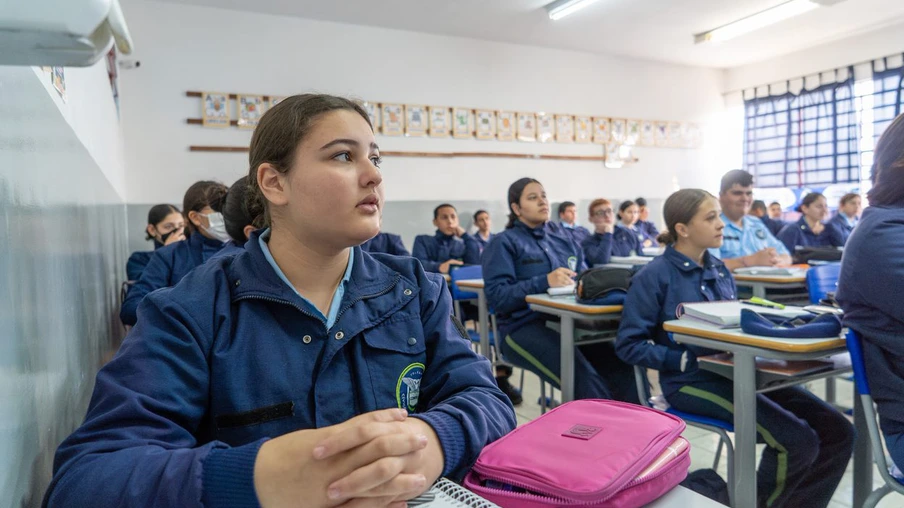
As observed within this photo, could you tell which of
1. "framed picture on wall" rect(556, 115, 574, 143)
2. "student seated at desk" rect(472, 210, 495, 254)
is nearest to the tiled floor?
"student seated at desk" rect(472, 210, 495, 254)

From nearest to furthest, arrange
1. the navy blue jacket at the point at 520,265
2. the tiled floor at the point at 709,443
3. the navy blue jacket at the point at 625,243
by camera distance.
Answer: the tiled floor at the point at 709,443 → the navy blue jacket at the point at 520,265 → the navy blue jacket at the point at 625,243

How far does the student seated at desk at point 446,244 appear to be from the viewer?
6.27 m

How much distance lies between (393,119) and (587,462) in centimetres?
616

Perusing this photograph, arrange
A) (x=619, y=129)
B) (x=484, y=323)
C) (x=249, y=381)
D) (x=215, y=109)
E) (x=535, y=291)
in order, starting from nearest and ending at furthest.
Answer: (x=249, y=381), (x=535, y=291), (x=484, y=323), (x=215, y=109), (x=619, y=129)

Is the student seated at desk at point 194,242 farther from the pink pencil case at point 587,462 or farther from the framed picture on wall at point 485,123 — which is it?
the framed picture on wall at point 485,123

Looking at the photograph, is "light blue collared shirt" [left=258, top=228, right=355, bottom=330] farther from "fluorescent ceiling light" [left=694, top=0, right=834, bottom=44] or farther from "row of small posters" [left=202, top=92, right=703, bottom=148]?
"fluorescent ceiling light" [left=694, top=0, right=834, bottom=44]

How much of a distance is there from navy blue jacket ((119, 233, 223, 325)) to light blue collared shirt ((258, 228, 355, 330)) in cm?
170

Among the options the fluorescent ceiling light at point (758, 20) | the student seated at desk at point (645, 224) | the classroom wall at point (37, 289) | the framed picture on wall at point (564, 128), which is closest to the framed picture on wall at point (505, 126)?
the framed picture on wall at point (564, 128)

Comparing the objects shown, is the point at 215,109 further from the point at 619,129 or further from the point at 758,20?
the point at 758,20

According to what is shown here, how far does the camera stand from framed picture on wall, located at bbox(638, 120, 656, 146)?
8.16 metres

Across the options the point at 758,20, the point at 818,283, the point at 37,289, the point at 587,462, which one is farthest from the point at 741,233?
the point at 37,289

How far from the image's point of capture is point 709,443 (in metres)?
2.85

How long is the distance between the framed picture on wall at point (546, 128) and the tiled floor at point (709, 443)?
3.84 metres

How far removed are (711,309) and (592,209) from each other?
15.3 feet
